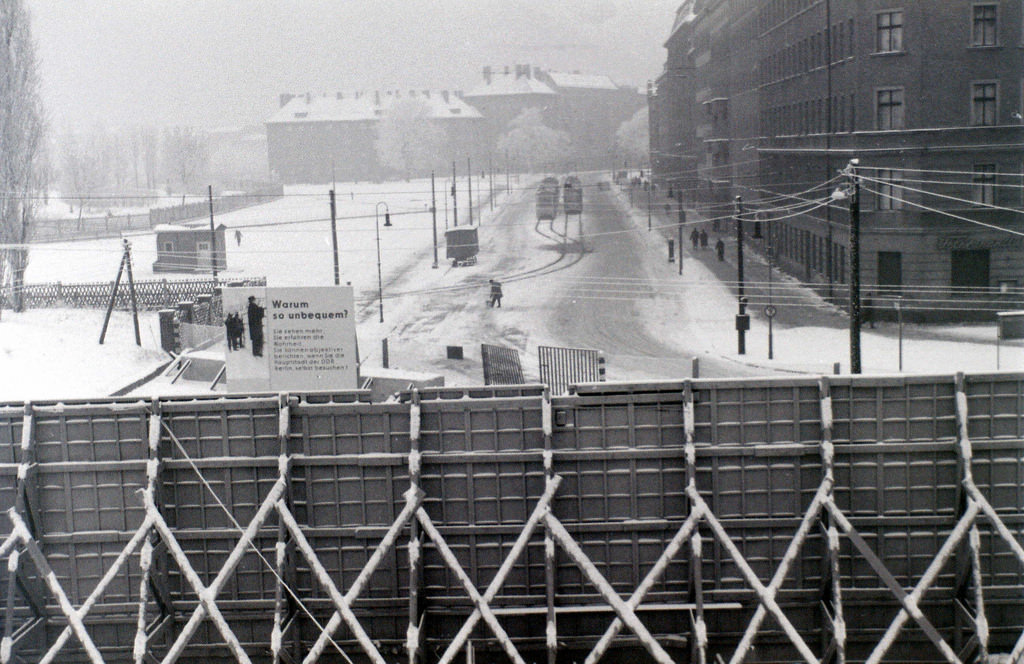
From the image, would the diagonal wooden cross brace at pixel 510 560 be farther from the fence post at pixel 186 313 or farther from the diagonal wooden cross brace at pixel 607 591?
the fence post at pixel 186 313

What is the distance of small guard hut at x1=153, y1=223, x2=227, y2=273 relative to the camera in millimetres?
42156

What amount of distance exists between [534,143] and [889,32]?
285ft

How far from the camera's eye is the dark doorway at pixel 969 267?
106 feet

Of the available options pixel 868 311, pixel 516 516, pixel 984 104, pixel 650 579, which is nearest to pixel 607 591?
pixel 650 579

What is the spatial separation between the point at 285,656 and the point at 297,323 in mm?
6223

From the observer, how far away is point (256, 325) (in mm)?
15820

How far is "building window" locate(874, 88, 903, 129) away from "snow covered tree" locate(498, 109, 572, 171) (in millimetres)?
79848

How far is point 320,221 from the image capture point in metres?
60.2

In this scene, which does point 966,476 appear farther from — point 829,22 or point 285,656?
point 829,22

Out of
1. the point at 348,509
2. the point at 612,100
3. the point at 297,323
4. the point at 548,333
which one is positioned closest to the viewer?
the point at 348,509

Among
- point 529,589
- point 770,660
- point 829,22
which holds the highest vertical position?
point 829,22

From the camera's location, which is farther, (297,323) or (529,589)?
(297,323)

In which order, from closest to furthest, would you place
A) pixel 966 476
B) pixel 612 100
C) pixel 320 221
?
pixel 966 476
pixel 320 221
pixel 612 100

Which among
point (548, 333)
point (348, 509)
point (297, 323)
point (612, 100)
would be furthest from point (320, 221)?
point (612, 100)
